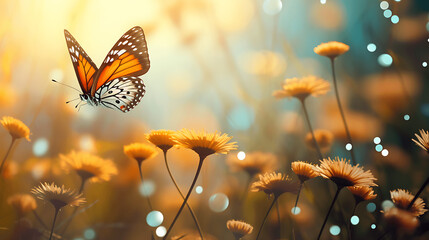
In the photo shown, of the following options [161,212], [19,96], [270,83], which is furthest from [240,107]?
[19,96]

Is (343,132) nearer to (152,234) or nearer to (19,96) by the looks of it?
(152,234)

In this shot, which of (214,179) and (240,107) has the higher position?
(240,107)

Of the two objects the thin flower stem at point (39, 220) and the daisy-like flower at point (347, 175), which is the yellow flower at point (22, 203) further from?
the daisy-like flower at point (347, 175)

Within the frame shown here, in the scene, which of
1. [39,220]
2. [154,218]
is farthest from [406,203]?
[39,220]

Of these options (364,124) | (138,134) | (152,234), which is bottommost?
(152,234)

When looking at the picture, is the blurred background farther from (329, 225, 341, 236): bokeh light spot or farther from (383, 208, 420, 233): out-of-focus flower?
(383, 208, 420, 233): out-of-focus flower

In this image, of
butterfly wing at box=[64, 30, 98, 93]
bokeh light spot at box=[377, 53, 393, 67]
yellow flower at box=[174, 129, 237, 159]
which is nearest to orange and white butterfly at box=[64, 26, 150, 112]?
butterfly wing at box=[64, 30, 98, 93]
